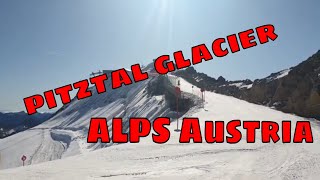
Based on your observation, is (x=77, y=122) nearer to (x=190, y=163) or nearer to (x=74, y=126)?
(x=74, y=126)

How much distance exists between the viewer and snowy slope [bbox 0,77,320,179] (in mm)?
13023

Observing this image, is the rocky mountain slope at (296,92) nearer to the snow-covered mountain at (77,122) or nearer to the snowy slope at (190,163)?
the snow-covered mountain at (77,122)

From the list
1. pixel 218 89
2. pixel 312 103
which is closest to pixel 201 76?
pixel 218 89

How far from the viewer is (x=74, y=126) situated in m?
104

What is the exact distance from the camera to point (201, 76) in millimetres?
109000

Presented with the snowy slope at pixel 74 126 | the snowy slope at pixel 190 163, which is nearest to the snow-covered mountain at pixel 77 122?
the snowy slope at pixel 74 126

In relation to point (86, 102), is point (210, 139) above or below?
below

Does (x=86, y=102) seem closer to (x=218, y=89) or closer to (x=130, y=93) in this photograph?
(x=130, y=93)

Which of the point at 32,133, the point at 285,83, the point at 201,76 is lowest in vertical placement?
the point at 32,133

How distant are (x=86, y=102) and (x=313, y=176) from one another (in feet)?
400

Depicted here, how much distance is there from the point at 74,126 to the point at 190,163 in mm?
93218

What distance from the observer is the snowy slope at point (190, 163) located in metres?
13.0

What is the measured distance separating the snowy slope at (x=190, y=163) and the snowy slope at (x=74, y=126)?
30642 mm

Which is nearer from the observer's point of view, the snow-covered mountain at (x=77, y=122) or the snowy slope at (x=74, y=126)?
the snow-covered mountain at (x=77, y=122)
